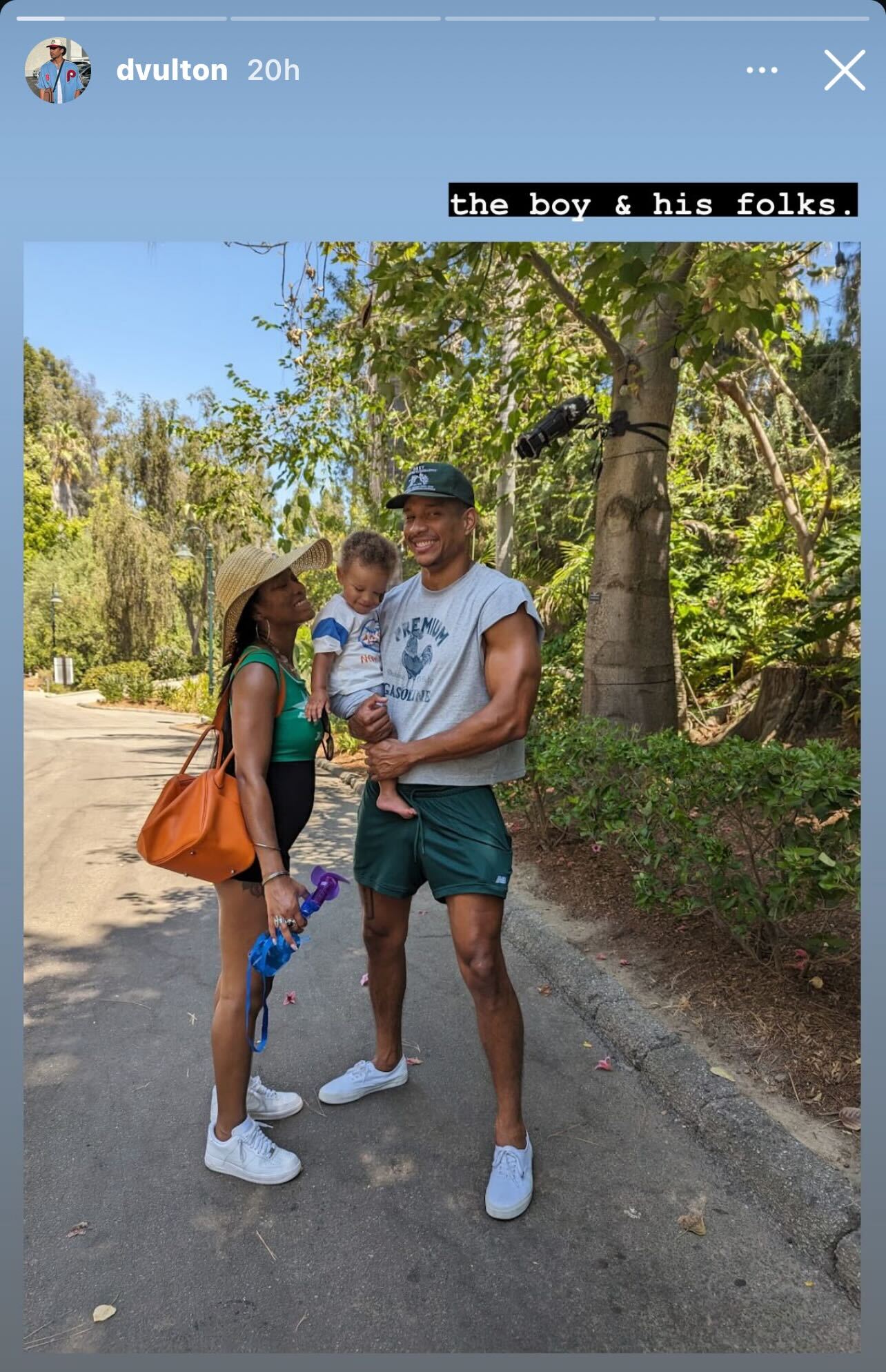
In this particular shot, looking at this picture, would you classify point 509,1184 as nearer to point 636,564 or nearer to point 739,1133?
point 739,1133

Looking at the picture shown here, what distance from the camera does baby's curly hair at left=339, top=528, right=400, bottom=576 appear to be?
258 cm

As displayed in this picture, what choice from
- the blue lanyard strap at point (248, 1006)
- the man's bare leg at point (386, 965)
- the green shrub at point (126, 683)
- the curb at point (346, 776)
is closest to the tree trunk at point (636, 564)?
the man's bare leg at point (386, 965)

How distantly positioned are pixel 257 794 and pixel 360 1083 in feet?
4.33

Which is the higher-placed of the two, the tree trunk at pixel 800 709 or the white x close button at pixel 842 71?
the white x close button at pixel 842 71

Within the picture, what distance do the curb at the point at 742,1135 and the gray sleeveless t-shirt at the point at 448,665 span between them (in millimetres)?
1261

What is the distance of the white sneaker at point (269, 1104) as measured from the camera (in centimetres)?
271

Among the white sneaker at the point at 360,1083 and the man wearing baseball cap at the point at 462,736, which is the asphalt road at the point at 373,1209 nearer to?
the white sneaker at the point at 360,1083

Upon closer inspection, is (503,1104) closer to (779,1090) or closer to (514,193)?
(779,1090)

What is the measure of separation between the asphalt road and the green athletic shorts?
34.6 inches

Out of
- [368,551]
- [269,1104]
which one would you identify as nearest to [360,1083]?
[269,1104]

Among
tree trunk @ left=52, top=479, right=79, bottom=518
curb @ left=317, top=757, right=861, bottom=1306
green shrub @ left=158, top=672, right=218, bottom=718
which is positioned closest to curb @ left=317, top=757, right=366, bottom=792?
curb @ left=317, top=757, right=861, bottom=1306

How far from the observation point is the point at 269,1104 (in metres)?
2.73

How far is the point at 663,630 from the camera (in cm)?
530

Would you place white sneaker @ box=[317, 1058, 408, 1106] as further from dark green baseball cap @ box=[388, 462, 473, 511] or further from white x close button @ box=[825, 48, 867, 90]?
white x close button @ box=[825, 48, 867, 90]
